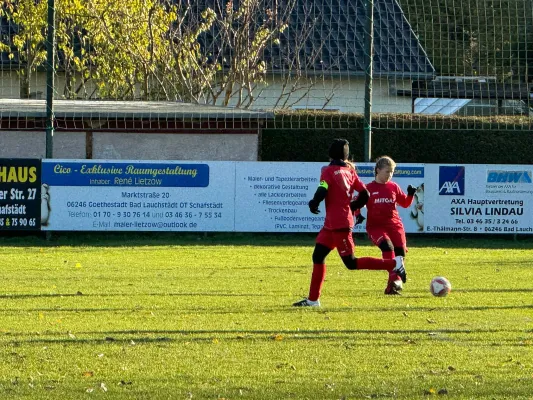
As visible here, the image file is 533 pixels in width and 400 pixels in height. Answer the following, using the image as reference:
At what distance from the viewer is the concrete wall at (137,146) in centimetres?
2383

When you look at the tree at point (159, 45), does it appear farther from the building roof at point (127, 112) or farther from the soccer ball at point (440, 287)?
the soccer ball at point (440, 287)

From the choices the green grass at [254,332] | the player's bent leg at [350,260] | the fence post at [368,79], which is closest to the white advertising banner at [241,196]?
the fence post at [368,79]

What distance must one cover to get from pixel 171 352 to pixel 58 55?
24684mm

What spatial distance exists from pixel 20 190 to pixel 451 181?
882cm

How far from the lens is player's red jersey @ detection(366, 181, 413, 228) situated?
41.9 ft

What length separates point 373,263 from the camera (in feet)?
38.9

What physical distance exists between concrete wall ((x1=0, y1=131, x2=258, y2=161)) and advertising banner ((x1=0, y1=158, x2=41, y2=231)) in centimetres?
199

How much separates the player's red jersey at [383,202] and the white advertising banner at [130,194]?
9.62 meters

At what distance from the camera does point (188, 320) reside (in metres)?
10.0

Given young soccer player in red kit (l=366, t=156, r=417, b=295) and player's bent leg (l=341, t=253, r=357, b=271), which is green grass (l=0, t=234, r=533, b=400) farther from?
young soccer player in red kit (l=366, t=156, r=417, b=295)

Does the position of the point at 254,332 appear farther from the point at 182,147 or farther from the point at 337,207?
the point at 182,147

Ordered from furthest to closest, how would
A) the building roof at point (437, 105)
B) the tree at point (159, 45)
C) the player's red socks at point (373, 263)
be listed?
the building roof at point (437, 105)
the tree at point (159, 45)
the player's red socks at point (373, 263)

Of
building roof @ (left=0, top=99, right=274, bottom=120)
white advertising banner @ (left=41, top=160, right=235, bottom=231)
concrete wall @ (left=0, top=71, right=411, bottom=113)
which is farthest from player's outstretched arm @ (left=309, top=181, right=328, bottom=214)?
concrete wall @ (left=0, top=71, right=411, bottom=113)

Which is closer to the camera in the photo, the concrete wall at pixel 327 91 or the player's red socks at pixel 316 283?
the player's red socks at pixel 316 283
